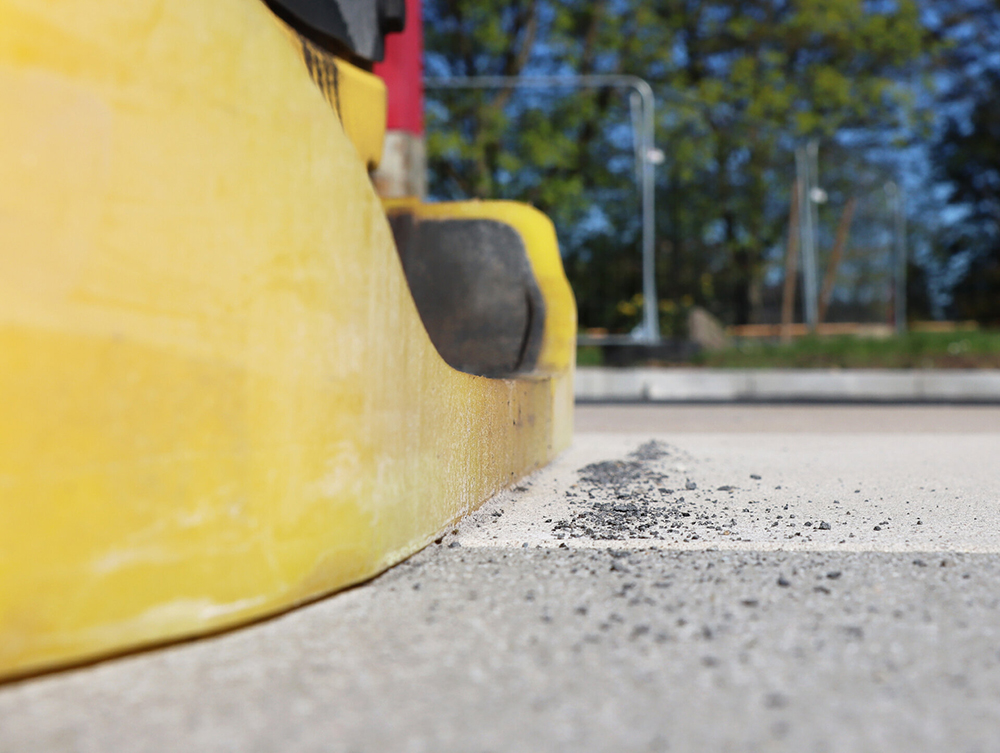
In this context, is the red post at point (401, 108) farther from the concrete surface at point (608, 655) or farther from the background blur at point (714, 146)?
the background blur at point (714, 146)

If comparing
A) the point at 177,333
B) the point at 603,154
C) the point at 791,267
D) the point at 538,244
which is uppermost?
the point at 603,154

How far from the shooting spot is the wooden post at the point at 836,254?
11633 mm

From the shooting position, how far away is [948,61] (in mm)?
23766

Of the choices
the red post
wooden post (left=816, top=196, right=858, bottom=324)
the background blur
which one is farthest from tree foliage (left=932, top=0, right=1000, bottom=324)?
the red post

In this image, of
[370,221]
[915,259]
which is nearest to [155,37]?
[370,221]

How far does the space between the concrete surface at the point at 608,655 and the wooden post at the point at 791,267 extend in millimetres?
9065

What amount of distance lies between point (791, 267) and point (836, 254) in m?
0.93

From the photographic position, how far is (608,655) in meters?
1.54

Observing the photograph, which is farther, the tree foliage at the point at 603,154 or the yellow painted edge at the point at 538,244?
the tree foliage at the point at 603,154

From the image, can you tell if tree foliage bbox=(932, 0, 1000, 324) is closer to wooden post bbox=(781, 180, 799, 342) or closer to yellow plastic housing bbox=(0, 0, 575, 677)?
wooden post bbox=(781, 180, 799, 342)

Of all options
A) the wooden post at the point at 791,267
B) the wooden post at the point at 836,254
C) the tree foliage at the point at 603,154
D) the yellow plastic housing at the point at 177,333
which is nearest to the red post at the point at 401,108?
the yellow plastic housing at the point at 177,333

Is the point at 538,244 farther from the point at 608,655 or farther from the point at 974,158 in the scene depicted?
the point at 974,158

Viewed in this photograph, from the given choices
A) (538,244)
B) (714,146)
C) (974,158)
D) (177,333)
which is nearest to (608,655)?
(177,333)

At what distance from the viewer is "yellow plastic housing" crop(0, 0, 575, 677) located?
4.52 ft
